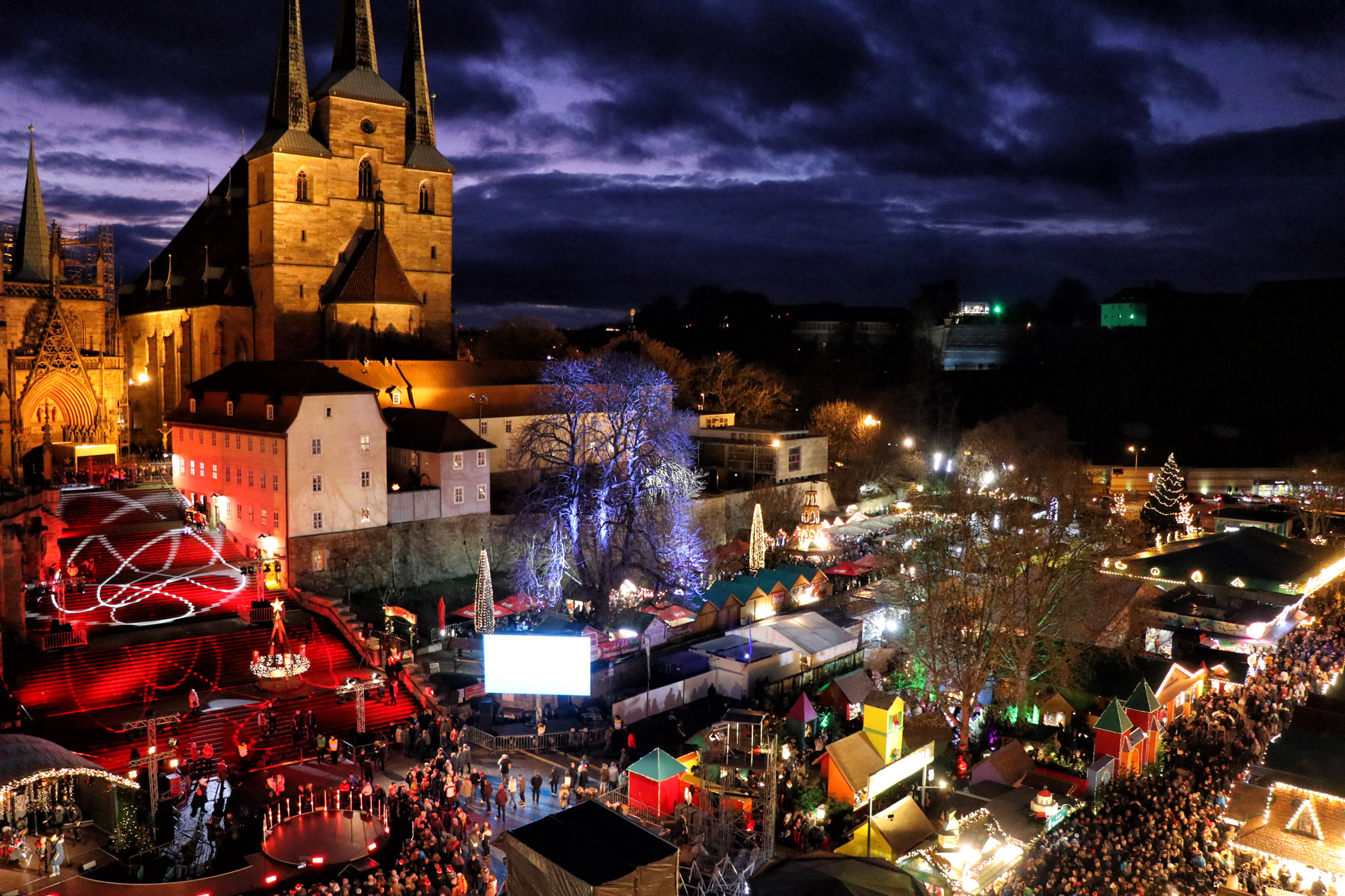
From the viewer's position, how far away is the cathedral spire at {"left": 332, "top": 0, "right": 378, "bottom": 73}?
137ft

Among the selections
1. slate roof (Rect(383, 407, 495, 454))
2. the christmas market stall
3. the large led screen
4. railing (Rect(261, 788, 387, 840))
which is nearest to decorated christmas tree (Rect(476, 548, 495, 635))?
the large led screen

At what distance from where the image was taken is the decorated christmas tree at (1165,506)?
4297 centimetres

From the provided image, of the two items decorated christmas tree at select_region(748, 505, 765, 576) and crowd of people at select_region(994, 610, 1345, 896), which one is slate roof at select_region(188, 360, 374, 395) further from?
crowd of people at select_region(994, 610, 1345, 896)

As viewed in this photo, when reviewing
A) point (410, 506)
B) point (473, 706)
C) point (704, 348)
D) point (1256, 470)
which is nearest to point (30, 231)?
point (410, 506)

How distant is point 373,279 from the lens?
40.2 meters

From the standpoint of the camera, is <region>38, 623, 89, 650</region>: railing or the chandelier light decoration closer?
the chandelier light decoration

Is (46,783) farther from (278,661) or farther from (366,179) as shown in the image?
(366,179)

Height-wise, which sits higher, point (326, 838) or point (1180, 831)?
point (326, 838)

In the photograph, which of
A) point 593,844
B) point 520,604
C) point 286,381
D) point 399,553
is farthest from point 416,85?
point 593,844

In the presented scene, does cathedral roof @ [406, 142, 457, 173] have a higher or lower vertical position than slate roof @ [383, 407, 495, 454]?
higher

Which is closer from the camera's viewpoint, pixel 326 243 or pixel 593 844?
pixel 593 844

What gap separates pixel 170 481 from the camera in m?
33.5

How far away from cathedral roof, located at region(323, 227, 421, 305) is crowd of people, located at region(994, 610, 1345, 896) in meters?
32.4

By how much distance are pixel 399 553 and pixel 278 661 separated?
34.2ft
